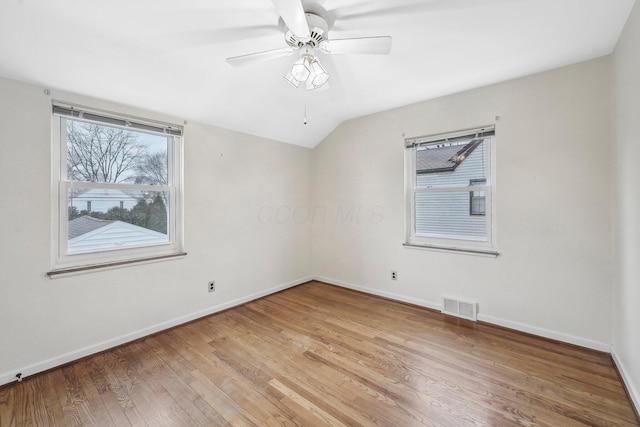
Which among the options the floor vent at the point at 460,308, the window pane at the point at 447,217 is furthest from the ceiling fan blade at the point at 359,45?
the floor vent at the point at 460,308

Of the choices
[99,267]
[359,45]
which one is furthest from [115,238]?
[359,45]

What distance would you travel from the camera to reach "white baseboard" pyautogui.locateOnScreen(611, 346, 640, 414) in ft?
5.25

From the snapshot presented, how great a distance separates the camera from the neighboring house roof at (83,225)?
221 cm

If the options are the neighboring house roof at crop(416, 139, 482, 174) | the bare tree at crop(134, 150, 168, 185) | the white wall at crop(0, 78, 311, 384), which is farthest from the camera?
the neighboring house roof at crop(416, 139, 482, 174)

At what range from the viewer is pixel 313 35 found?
170cm

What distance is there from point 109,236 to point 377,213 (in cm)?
294

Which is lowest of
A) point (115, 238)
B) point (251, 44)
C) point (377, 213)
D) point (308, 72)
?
point (115, 238)

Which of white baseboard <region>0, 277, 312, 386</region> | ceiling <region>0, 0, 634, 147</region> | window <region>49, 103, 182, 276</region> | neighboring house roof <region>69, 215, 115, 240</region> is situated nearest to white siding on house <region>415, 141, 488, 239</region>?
ceiling <region>0, 0, 634, 147</region>

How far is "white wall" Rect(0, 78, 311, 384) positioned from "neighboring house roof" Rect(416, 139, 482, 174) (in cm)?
175

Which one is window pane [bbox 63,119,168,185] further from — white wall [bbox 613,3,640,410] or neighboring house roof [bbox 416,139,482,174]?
white wall [bbox 613,3,640,410]

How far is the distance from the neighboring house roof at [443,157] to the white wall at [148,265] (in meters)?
1.75

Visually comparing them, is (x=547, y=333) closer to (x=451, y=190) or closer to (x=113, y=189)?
(x=451, y=190)

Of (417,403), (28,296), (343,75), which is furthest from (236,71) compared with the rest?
(417,403)

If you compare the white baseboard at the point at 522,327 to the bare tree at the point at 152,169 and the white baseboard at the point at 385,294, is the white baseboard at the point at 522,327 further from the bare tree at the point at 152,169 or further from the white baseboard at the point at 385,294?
the bare tree at the point at 152,169
